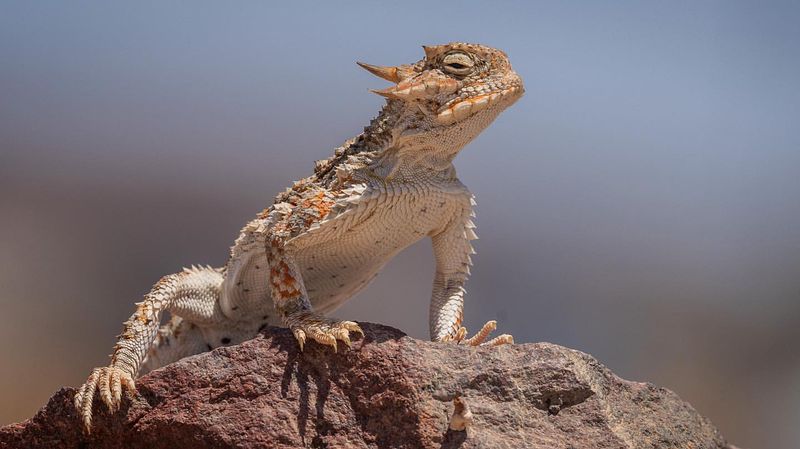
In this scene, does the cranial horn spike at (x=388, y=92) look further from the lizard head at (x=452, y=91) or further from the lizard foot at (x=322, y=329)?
the lizard foot at (x=322, y=329)

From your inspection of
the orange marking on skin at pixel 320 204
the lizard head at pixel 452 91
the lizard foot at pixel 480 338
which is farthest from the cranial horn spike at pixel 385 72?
the lizard foot at pixel 480 338

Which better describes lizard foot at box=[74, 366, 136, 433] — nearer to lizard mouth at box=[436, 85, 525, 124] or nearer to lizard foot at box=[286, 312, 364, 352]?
lizard foot at box=[286, 312, 364, 352]

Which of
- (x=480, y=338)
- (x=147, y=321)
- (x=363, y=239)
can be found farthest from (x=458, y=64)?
(x=147, y=321)

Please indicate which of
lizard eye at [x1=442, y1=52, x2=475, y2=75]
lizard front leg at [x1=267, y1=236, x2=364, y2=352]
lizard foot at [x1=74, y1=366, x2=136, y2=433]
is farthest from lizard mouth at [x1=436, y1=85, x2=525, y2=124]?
lizard foot at [x1=74, y1=366, x2=136, y2=433]

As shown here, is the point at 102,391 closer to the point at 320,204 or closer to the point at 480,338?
the point at 320,204

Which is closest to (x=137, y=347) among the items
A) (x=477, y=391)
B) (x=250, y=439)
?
(x=250, y=439)

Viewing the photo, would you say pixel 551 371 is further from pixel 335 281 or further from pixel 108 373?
pixel 108 373
